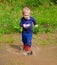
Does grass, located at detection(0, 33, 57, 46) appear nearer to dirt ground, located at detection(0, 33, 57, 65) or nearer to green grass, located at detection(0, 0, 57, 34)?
dirt ground, located at detection(0, 33, 57, 65)

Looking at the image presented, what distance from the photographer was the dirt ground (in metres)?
6.61

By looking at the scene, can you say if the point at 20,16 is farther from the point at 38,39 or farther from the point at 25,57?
the point at 25,57

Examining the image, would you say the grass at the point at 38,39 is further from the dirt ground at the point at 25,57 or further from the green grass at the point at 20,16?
the green grass at the point at 20,16

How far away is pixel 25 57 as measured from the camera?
6941 millimetres

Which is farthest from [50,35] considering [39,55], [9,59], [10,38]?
[9,59]

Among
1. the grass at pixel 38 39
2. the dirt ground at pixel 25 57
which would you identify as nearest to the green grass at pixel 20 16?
the grass at pixel 38 39

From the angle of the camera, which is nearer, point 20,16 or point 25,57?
point 25,57

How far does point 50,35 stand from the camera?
28.9ft

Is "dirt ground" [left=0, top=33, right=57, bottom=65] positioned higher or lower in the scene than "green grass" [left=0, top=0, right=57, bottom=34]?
lower

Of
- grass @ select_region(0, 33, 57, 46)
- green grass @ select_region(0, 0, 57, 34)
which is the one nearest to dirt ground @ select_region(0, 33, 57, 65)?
grass @ select_region(0, 33, 57, 46)

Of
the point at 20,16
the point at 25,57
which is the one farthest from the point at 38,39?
the point at 20,16

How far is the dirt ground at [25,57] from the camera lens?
6607mm

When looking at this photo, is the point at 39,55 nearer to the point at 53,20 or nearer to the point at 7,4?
the point at 53,20

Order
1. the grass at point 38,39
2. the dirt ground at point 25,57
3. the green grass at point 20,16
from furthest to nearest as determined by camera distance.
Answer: the green grass at point 20,16 → the grass at point 38,39 → the dirt ground at point 25,57
